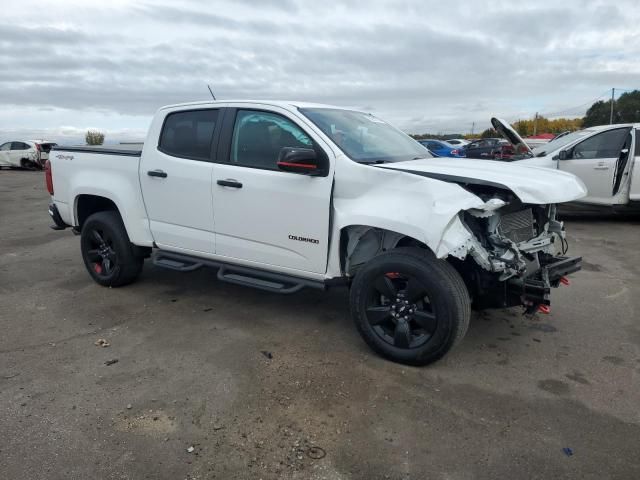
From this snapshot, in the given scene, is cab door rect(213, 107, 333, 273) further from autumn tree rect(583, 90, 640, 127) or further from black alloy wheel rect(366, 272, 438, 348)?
autumn tree rect(583, 90, 640, 127)

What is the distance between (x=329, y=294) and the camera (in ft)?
17.4

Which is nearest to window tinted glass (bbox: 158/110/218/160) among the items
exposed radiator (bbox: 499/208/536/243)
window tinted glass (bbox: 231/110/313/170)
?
window tinted glass (bbox: 231/110/313/170)

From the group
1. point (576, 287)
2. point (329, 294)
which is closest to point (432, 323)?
point (329, 294)

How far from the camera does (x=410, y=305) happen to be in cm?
355

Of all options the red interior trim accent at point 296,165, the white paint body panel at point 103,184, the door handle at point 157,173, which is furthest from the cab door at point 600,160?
the white paint body panel at point 103,184

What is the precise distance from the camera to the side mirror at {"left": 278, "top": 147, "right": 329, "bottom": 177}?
363 cm

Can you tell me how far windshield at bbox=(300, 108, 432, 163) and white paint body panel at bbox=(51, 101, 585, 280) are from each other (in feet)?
0.47

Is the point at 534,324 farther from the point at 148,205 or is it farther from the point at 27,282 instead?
the point at 27,282

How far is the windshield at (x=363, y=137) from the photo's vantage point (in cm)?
401

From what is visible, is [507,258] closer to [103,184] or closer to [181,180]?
[181,180]

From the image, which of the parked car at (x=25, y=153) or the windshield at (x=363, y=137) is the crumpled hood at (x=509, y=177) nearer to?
the windshield at (x=363, y=137)

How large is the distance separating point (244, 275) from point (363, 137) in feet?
5.11

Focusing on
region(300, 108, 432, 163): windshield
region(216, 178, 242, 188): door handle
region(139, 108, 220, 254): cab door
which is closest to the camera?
region(300, 108, 432, 163): windshield

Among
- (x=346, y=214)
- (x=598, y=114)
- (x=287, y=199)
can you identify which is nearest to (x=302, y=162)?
(x=287, y=199)
